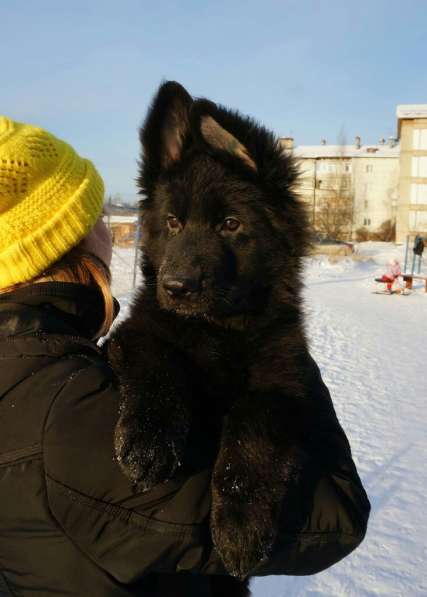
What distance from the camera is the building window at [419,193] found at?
46781 mm

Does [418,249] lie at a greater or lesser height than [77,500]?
greater

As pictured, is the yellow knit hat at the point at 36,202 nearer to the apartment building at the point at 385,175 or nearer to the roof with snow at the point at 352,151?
the apartment building at the point at 385,175

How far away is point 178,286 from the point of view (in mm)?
1858

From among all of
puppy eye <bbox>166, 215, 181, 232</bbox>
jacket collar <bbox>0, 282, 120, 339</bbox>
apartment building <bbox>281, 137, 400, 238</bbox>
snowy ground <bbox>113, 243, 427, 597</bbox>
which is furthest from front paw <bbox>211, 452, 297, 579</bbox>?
apartment building <bbox>281, 137, 400, 238</bbox>

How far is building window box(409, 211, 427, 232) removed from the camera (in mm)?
46594

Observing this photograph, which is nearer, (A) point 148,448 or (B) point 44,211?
(A) point 148,448

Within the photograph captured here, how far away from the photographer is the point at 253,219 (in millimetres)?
2207

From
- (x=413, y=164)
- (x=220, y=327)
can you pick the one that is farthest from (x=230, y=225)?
(x=413, y=164)

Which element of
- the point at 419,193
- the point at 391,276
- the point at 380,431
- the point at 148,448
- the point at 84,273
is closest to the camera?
the point at 148,448

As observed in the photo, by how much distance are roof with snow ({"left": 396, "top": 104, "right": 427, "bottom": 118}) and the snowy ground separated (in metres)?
38.6

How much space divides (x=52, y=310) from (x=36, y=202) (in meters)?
Answer: 0.32

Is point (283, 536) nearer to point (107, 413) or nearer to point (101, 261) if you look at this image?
point (107, 413)

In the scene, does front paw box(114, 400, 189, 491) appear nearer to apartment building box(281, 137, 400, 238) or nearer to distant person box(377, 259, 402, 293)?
distant person box(377, 259, 402, 293)

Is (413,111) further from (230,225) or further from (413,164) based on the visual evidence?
(230,225)
